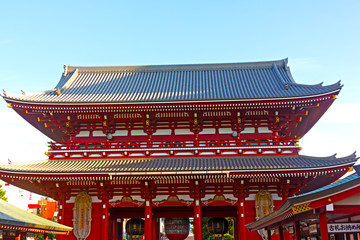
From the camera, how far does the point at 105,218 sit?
818 inches

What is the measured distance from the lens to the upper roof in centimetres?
2231

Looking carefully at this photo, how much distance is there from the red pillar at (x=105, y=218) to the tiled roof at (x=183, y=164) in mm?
2246

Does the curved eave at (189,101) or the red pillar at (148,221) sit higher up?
the curved eave at (189,101)

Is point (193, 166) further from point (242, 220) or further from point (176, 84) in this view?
point (176, 84)

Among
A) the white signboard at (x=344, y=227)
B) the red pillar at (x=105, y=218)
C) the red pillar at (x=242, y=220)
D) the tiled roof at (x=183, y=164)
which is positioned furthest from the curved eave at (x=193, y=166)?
the white signboard at (x=344, y=227)

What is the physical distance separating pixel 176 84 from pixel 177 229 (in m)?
10.2

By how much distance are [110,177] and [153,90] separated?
7917mm

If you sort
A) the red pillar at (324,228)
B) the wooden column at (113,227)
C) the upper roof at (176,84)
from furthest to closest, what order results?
the wooden column at (113,227) < the upper roof at (176,84) < the red pillar at (324,228)

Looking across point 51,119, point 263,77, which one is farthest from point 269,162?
point 51,119

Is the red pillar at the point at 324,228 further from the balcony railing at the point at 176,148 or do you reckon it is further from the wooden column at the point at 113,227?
the wooden column at the point at 113,227

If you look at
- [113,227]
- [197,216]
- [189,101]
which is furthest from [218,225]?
[189,101]

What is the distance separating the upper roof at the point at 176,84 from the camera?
22.3 metres

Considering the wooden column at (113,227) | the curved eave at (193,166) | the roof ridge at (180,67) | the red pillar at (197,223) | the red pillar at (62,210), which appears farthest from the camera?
the roof ridge at (180,67)

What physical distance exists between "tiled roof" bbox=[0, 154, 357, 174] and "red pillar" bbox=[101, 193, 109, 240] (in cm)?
225
